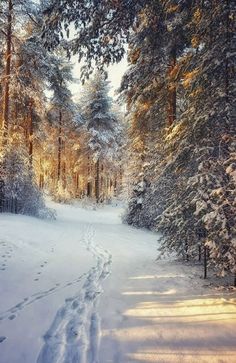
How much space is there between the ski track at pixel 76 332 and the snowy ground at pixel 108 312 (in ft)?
0.03

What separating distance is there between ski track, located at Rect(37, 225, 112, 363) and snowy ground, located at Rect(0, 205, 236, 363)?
0.03ft

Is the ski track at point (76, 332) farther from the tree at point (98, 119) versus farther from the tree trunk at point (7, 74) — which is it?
the tree at point (98, 119)

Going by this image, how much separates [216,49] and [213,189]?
8.17ft

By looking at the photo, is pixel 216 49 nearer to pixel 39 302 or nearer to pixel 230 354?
pixel 230 354

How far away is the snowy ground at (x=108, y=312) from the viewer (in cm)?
339

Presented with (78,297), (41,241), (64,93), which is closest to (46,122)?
(64,93)

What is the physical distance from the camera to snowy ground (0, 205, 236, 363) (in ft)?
11.1

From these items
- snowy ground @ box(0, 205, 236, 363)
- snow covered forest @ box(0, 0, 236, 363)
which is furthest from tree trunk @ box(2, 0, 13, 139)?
snowy ground @ box(0, 205, 236, 363)

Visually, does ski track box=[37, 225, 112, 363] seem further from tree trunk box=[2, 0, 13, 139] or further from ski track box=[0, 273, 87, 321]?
tree trunk box=[2, 0, 13, 139]

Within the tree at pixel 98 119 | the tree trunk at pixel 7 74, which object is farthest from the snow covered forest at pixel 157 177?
the tree at pixel 98 119

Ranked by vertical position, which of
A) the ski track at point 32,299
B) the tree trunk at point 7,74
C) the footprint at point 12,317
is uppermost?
the tree trunk at point 7,74

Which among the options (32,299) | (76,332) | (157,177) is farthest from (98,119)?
(76,332)

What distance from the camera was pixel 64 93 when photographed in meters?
25.2

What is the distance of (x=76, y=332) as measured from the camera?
3.78m
